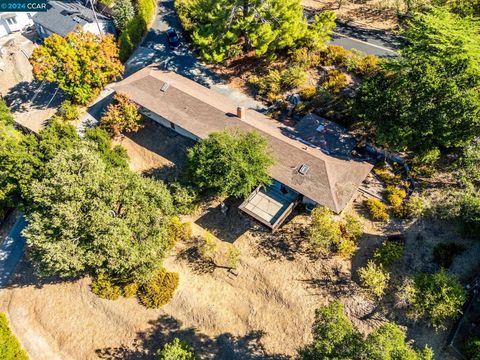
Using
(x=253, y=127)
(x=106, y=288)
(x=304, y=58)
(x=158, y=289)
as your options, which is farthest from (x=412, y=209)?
(x=106, y=288)

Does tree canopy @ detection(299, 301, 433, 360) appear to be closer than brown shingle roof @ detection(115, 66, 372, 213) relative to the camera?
Yes

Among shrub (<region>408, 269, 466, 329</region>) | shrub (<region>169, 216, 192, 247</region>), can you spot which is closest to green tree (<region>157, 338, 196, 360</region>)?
shrub (<region>169, 216, 192, 247</region>)

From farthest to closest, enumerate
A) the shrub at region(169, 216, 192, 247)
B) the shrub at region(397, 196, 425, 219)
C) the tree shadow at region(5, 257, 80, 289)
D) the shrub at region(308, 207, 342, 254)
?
the tree shadow at region(5, 257, 80, 289) → the shrub at region(169, 216, 192, 247) → the shrub at region(397, 196, 425, 219) → the shrub at region(308, 207, 342, 254)

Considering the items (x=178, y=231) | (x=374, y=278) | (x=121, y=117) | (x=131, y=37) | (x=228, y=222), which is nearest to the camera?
(x=374, y=278)

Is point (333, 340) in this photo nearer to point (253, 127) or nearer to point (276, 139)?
point (276, 139)

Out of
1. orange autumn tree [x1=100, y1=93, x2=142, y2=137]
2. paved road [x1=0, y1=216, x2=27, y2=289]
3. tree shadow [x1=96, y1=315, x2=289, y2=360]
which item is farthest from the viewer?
orange autumn tree [x1=100, y1=93, x2=142, y2=137]

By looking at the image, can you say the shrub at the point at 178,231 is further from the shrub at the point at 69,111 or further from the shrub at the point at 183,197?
the shrub at the point at 69,111

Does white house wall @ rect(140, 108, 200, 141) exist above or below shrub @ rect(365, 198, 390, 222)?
above

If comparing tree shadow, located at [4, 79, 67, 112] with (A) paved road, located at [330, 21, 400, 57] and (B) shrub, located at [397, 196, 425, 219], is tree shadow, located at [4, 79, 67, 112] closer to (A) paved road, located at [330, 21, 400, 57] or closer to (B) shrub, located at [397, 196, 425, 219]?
(A) paved road, located at [330, 21, 400, 57]
